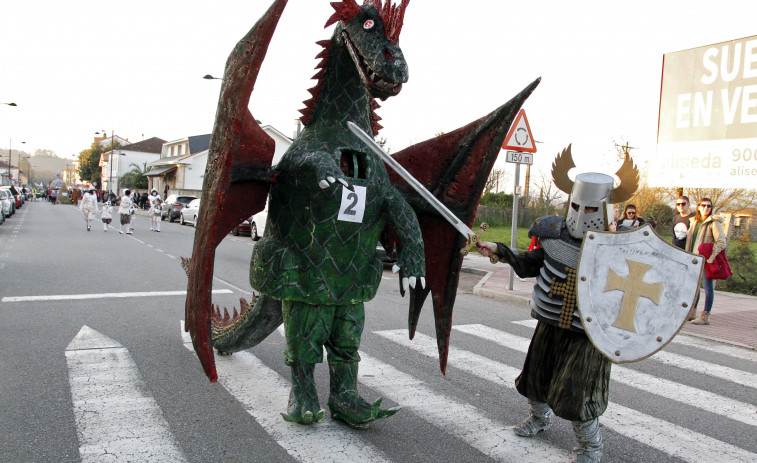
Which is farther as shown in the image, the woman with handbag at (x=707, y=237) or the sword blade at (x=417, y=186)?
the woman with handbag at (x=707, y=237)

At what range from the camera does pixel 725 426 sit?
393 cm

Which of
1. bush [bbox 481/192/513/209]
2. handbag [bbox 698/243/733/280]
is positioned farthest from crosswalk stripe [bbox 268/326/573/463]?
bush [bbox 481/192/513/209]

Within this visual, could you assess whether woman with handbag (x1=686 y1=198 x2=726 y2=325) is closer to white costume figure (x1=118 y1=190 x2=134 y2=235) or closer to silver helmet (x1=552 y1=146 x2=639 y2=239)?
silver helmet (x1=552 y1=146 x2=639 y2=239)

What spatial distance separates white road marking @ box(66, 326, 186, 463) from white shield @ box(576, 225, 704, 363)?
7.55ft

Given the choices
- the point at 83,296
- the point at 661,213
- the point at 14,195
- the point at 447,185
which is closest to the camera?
the point at 447,185

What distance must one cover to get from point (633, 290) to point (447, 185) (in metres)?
1.36

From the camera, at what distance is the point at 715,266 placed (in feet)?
23.5

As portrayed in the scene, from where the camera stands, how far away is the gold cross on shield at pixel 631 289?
269 cm

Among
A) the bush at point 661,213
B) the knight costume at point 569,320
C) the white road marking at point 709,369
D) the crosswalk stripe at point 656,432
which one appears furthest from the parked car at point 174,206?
the knight costume at point 569,320

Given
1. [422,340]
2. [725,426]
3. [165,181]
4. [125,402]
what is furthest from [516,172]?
[165,181]

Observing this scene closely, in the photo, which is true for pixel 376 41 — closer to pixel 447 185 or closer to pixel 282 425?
pixel 447 185

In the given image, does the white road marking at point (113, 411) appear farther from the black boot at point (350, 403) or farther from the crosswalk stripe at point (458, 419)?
the crosswalk stripe at point (458, 419)

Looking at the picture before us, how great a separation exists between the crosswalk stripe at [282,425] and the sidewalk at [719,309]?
479 cm

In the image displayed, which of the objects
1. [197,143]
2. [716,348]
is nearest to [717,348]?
[716,348]
